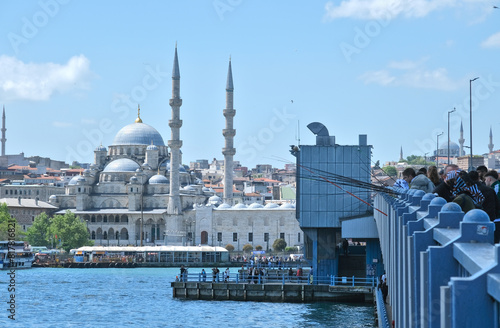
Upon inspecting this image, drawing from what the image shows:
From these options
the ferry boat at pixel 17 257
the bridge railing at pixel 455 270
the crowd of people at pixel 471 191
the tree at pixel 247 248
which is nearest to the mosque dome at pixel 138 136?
the tree at pixel 247 248

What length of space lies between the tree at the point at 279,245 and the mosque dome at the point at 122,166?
15715 mm

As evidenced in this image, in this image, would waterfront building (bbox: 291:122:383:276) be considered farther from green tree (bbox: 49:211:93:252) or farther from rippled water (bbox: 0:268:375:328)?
green tree (bbox: 49:211:93:252)

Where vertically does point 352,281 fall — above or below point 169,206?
below

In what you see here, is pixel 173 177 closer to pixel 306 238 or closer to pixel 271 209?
pixel 271 209

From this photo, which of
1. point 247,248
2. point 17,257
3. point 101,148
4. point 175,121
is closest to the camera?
point 17,257

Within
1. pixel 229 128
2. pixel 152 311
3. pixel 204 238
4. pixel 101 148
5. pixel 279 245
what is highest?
pixel 229 128

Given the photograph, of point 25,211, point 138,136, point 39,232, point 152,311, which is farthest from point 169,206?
point 152,311

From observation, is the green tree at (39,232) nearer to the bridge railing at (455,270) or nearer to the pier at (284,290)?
the pier at (284,290)

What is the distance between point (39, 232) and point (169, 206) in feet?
33.5

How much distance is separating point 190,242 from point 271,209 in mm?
6980

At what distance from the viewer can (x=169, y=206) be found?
7338 cm

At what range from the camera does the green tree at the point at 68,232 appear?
69.4m

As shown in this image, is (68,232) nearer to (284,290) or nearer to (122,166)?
(122,166)

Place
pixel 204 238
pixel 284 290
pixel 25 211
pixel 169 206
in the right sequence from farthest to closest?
1. pixel 25 211
2. pixel 204 238
3. pixel 169 206
4. pixel 284 290
